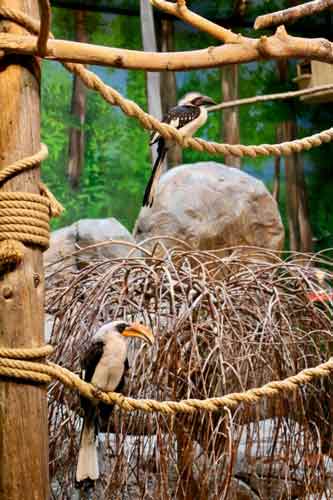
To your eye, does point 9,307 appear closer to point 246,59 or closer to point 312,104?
point 246,59

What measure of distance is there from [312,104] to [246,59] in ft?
11.9

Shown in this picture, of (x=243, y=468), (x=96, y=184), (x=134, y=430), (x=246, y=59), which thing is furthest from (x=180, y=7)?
(x=96, y=184)

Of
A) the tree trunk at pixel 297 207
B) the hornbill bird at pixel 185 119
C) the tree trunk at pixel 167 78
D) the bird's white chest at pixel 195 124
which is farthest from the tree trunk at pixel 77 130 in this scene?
the bird's white chest at pixel 195 124

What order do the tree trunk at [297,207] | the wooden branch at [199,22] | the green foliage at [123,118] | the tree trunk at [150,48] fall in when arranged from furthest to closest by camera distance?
the tree trunk at [297,207] < the green foliage at [123,118] < the tree trunk at [150,48] < the wooden branch at [199,22]

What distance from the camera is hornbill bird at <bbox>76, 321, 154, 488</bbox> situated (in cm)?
158

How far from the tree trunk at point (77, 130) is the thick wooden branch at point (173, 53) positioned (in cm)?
321

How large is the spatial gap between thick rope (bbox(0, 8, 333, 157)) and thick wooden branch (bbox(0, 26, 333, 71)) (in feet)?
0.15

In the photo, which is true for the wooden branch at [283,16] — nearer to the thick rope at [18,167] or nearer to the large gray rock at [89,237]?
the thick rope at [18,167]

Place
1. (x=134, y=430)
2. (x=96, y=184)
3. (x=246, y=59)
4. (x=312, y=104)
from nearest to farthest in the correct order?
(x=246, y=59), (x=134, y=430), (x=96, y=184), (x=312, y=104)

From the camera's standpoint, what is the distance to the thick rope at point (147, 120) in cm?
131

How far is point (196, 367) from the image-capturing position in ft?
5.80

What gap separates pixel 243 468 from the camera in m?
2.20

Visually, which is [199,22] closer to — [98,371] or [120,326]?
[120,326]

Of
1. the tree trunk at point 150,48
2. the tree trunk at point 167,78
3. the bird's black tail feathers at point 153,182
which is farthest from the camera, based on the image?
the tree trunk at point 167,78
